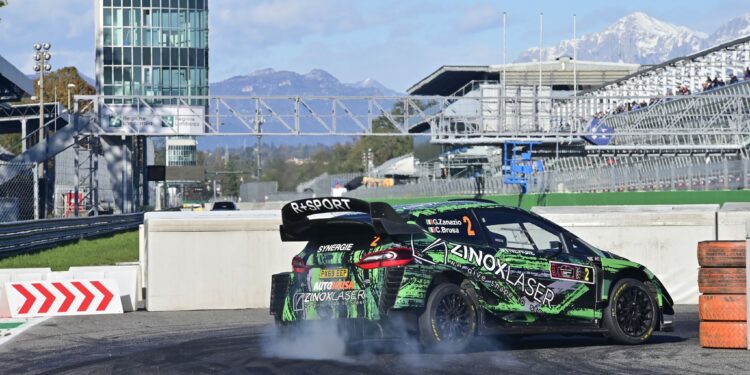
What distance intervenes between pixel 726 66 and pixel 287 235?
57.9 meters

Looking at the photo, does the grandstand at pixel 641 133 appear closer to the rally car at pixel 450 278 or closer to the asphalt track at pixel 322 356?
the rally car at pixel 450 278

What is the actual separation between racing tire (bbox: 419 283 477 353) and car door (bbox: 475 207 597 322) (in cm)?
41

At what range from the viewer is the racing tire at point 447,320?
10.7m

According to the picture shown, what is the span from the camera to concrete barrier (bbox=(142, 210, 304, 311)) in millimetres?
17094

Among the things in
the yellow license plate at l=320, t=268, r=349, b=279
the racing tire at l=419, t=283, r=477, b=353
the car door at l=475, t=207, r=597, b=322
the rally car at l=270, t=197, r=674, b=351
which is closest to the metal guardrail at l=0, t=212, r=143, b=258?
the rally car at l=270, t=197, r=674, b=351

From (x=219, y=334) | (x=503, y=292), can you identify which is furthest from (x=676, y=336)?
(x=219, y=334)

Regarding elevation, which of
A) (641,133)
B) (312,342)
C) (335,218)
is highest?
(641,133)

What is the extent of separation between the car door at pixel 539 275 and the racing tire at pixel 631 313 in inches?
8.2

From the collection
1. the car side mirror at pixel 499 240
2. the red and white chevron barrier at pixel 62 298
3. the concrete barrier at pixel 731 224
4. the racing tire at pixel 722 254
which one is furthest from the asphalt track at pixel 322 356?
the concrete barrier at pixel 731 224

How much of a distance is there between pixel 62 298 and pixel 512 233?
6923 millimetres

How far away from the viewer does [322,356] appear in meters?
10.8

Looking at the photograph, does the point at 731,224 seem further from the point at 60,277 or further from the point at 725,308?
the point at 60,277

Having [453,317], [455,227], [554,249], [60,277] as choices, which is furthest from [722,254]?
[60,277]

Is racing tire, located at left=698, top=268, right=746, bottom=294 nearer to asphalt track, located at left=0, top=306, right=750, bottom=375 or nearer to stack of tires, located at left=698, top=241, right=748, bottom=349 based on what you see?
stack of tires, located at left=698, top=241, right=748, bottom=349
